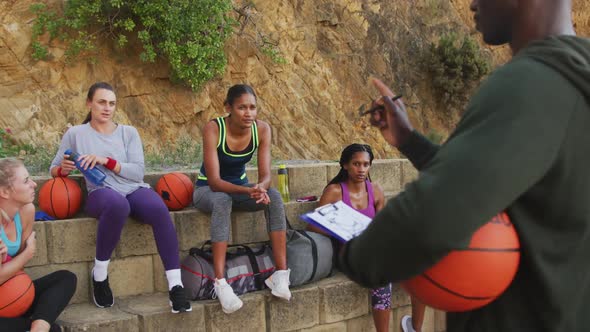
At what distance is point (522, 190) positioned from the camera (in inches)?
45.8

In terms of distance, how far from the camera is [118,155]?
504cm

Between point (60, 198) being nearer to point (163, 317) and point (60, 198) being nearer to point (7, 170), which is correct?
point (7, 170)

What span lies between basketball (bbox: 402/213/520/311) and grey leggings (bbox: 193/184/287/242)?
3574 mm

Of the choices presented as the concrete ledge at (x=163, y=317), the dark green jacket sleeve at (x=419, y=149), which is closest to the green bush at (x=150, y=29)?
the concrete ledge at (x=163, y=317)

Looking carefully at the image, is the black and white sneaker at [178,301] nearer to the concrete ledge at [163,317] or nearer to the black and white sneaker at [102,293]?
the concrete ledge at [163,317]

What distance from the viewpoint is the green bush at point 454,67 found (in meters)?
17.5

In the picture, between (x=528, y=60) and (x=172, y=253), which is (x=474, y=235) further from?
(x=172, y=253)

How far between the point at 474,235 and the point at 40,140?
9.89 meters

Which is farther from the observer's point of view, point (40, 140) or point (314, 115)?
point (314, 115)

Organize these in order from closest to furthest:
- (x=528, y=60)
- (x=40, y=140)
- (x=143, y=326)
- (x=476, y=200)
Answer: (x=476, y=200) → (x=528, y=60) → (x=143, y=326) → (x=40, y=140)

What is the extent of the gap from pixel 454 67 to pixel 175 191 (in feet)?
46.0

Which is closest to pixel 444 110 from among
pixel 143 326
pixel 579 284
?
pixel 143 326

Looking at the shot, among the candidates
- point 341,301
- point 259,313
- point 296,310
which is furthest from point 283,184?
point 259,313

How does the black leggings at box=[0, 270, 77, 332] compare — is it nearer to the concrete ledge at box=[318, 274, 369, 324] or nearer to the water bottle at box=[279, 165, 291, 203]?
the concrete ledge at box=[318, 274, 369, 324]
